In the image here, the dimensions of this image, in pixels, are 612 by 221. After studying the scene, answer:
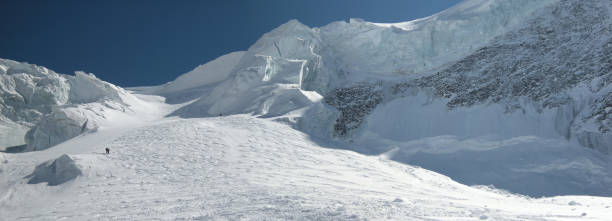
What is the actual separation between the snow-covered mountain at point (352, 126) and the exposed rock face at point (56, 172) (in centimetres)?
6

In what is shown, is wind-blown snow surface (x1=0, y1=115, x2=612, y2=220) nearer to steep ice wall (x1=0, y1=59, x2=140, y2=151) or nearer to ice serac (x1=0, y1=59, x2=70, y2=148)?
steep ice wall (x1=0, y1=59, x2=140, y2=151)

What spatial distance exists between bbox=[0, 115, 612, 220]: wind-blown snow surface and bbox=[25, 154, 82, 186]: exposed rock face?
0.30 m

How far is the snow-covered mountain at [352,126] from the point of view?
1235cm

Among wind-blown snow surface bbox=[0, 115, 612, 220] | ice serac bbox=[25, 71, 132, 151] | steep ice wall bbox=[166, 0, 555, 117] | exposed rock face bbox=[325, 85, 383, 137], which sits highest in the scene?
steep ice wall bbox=[166, 0, 555, 117]

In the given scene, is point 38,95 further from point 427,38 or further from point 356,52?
point 427,38

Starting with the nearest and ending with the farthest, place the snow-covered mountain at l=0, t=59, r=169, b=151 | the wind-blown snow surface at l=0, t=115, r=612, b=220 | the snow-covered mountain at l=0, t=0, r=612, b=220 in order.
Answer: the wind-blown snow surface at l=0, t=115, r=612, b=220 → the snow-covered mountain at l=0, t=0, r=612, b=220 → the snow-covered mountain at l=0, t=59, r=169, b=151

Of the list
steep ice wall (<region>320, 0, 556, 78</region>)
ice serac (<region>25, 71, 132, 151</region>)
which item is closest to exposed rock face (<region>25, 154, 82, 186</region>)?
ice serac (<region>25, 71, 132, 151</region>)

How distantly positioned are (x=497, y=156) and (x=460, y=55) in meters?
13.7

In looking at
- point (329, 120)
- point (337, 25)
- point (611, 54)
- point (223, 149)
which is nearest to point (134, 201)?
point (223, 149)

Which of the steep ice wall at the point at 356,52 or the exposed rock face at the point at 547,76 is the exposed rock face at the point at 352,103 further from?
the steep ice wall at the point at 356,52

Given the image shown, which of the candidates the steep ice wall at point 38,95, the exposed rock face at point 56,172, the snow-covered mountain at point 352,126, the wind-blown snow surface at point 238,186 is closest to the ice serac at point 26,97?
the steep ice wall at point 38,95

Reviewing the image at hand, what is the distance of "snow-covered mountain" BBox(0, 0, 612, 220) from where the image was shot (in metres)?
12.4

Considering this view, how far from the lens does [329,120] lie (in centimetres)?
2983

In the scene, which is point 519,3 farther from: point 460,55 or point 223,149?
point 223,149
